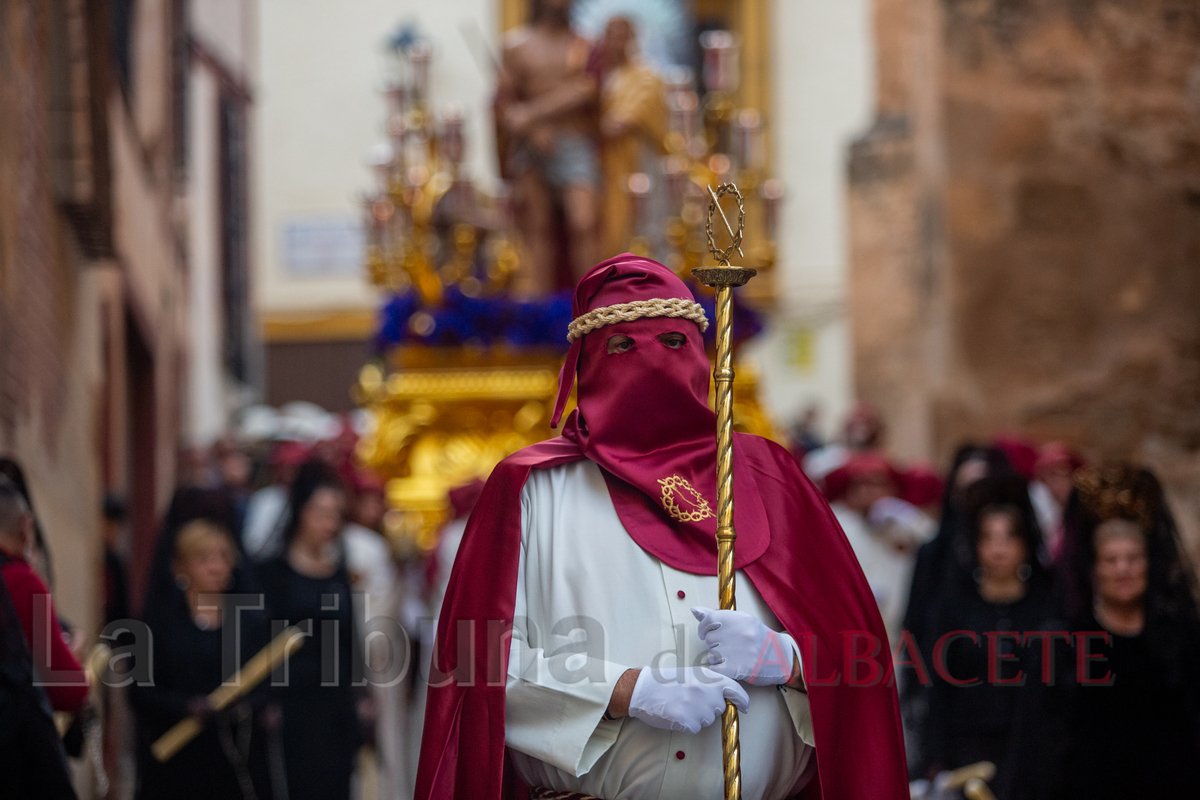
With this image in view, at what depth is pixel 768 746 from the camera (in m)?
3.58

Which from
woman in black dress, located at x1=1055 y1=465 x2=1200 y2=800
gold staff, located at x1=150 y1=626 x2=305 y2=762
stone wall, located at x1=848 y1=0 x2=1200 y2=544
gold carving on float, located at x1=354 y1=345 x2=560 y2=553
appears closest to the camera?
woman in black dress, located at x1=1055 y1=465 x2=1200 y2=800

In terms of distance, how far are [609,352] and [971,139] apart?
5.94m

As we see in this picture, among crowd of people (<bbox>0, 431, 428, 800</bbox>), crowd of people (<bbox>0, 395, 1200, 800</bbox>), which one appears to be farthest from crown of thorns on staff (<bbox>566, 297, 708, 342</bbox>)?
crowd of people (<bbox>0, 431, 428, 800</bbox>)

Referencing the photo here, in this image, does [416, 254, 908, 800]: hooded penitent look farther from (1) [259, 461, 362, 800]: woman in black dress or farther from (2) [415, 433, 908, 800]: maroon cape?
(1) [259, 461, 362, 800]: woman in black dress

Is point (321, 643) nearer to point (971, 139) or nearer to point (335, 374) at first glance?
point (971, 139)

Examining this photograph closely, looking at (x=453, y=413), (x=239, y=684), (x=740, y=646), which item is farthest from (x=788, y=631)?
(x=453, y=413)

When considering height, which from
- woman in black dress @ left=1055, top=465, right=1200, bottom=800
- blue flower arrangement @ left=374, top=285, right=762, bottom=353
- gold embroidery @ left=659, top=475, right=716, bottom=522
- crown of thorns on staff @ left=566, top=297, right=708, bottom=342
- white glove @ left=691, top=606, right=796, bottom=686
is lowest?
woman in black dress @ left=1055, top=465, right=1200, bottom=800

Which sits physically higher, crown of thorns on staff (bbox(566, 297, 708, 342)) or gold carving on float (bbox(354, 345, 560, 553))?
crown of thorns on staff (bbox(566, 297, 708, 342))

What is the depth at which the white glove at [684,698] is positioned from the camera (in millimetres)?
3338

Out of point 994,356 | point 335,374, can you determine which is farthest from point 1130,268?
point 335,374

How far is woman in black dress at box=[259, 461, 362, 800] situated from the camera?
6719 mm

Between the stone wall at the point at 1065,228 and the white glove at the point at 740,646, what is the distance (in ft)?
17.0

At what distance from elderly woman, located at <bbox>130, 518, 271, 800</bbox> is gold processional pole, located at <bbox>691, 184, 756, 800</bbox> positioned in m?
3.36

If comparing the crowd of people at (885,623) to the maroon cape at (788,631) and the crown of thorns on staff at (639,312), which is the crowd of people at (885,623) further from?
the crown of thorns on staff at (639,312)
